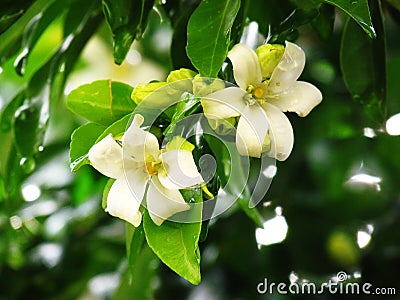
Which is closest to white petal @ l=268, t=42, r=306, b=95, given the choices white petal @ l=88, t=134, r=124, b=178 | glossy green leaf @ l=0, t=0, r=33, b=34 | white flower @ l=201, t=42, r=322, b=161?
white flower @ l=201, t=42, r=322, b=161

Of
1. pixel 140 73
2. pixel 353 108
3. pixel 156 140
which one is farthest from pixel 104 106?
pixel 140 73

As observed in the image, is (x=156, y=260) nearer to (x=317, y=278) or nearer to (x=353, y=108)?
(x=317, y=278)

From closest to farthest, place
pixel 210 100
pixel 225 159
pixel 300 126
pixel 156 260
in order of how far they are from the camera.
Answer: pixel 210 100 < pixel 225 159 < pixel 156 260 < pixel 300 126

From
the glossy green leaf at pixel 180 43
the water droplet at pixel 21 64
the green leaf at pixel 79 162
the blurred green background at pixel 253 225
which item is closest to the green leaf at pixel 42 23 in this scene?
the water droplet at pixel 21 64

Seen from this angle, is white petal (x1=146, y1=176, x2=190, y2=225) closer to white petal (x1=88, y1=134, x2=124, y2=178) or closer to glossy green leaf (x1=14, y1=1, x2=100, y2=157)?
white petal (x1=88, y1=134, x2=124, y2=178)

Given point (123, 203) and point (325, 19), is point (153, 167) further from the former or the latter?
point (325, 19)

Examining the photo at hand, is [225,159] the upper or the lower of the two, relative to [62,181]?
upper

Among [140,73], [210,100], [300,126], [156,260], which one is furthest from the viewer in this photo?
[140,73]
